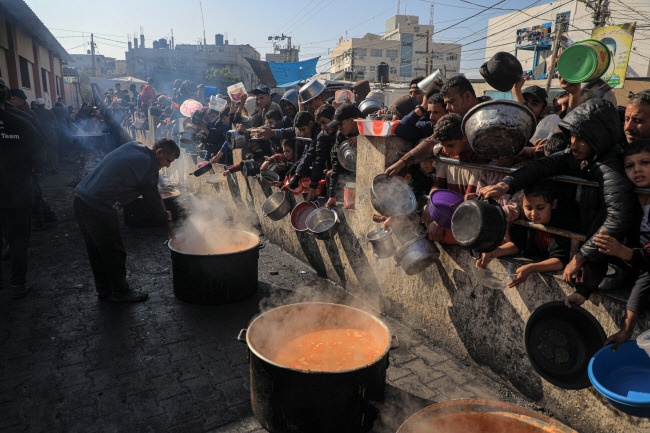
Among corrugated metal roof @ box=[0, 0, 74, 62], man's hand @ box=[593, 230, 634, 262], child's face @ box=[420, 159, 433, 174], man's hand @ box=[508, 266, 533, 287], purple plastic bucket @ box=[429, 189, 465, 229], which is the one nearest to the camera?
man's hand @ box=[593, 230, 634, 262]

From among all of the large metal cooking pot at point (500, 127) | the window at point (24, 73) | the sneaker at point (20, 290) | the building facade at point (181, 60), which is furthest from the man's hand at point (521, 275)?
the building facade at point (181, 60)

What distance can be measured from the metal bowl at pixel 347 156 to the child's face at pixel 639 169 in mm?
3476

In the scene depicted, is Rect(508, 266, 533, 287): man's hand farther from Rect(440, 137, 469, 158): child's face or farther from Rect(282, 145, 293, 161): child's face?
Rect(282, 145, 293, 161): child's face

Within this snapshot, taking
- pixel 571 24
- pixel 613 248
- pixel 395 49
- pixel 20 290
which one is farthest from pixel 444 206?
pixel 395 49

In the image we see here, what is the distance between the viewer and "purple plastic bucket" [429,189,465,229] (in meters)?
3.67

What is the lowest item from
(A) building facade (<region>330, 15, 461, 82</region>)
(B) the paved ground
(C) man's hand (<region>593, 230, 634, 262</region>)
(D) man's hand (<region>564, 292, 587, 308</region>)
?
(B) the paved ground

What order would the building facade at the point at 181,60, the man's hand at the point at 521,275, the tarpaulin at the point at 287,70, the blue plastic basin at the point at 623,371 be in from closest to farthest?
the blue plastic basin at the point at 623,371 < the man's hand at the point at 521,275 < the tarpaulin at the point at 287,70 < the building facade at the point at 181,60

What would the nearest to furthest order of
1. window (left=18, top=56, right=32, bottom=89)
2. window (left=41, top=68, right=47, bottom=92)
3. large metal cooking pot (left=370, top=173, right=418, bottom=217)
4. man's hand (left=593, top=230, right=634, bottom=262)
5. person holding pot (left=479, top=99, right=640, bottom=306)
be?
1. man's hand (left=593, top=230, right=634, bottom=262)
2. person holding pot (left=479, top=99, right=640, bottom=306)
3. large metal cooking pot (left=370, top=173, right=418, bottom=217)
4. window (left=18, top=56, right=32, bottom=89)
5. window (left=41, top=68, right=47, bottom=92)

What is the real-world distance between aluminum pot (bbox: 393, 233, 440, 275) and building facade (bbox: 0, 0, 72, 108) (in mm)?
14173

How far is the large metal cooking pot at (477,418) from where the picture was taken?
8.33 feet

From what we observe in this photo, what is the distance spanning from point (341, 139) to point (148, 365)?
→ 379cm

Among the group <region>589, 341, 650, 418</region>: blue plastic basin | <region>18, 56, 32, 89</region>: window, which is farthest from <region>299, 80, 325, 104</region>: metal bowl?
<region>18, 56, 32, 89</region>: window

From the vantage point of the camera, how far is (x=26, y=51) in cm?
1667

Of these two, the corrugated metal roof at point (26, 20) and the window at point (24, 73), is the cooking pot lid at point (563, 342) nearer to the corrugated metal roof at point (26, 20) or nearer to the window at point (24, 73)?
the corrugated metal roof at point (26, 20)
